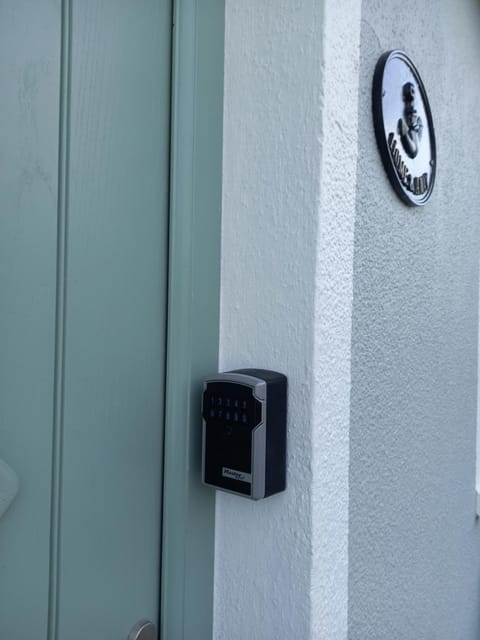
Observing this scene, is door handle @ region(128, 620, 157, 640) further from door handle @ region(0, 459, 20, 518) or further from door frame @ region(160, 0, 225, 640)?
door handle @ region(0, 459, 20, 518)

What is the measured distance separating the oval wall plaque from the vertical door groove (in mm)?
575

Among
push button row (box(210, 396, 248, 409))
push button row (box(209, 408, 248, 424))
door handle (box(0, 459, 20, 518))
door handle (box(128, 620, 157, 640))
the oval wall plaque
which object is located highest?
the oval wall plaque

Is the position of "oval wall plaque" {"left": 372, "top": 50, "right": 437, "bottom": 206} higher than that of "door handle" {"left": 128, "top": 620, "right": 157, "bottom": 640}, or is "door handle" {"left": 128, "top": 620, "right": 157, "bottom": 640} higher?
"oval wall plaque" {"left": 372, "top": 50, "right": 437, "bottom": 206}

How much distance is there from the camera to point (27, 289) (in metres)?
0.61

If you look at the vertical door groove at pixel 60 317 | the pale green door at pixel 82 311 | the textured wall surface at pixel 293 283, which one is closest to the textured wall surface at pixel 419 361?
the textured wall surface at pixel 293 283

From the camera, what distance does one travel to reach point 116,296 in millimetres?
706

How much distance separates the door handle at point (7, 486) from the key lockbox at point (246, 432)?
276mm

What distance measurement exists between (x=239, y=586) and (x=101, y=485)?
282 millimetres

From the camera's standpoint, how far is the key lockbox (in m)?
0.74

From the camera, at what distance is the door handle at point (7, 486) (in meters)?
0.58

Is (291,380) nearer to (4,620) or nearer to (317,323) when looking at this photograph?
(317,323)

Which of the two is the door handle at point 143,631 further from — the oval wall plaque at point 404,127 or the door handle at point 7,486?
the oval wall plaque at point 404,127

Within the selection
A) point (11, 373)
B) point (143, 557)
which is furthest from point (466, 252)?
point (11, 373)

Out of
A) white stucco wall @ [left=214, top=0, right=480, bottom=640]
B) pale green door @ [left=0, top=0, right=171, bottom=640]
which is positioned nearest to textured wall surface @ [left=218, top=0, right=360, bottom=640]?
white stucco wall @ [left=214, top=0, right=480, bottom=640]
